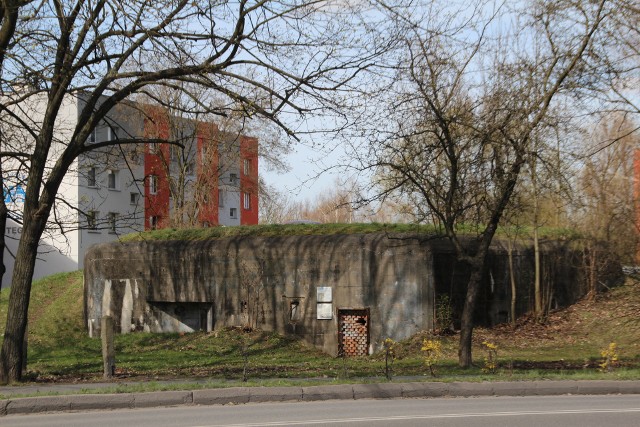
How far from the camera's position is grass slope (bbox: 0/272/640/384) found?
17000mm

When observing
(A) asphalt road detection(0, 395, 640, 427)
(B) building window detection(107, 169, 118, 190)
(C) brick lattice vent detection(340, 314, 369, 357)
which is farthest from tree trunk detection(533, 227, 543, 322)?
(B) building window detection(107, 169, 118, 190)

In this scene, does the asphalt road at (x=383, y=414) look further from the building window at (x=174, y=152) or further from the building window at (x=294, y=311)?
the building window at (x=174, y=152)

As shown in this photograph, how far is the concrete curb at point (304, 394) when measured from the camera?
37.8 ft

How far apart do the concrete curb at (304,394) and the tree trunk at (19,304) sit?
3360mm

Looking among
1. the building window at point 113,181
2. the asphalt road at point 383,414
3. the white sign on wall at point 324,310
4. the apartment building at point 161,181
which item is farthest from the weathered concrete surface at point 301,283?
the building window at point 113,181

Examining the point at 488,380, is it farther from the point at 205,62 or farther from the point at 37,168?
the point at 37,168

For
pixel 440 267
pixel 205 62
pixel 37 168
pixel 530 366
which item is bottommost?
pixel 530 366

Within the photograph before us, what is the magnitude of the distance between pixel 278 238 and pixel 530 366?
31.2 feet

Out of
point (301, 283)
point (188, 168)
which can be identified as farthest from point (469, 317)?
point (188, 168)

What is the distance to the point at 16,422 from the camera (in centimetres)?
1032

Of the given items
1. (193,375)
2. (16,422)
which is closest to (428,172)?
(193,375)

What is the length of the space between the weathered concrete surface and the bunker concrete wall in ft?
0.11

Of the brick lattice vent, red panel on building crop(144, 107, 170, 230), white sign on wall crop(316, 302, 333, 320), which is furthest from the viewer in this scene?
red panel on building crop(144, 107, 170, 230)

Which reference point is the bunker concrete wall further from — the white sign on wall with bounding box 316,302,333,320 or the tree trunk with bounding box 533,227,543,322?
the tree trunk with bounding box 533,227,543,322
